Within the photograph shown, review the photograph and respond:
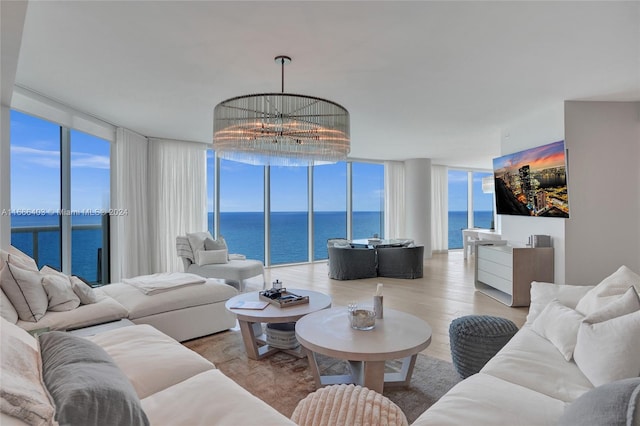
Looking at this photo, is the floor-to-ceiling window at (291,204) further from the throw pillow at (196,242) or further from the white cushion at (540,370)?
the white cushion at (540,370)

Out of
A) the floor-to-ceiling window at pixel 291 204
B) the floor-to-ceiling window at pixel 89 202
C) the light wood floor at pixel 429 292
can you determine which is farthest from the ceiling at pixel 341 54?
the floor-to-ceiling window at pixel 291 204

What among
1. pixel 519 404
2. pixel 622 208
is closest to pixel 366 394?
pixel 519 404

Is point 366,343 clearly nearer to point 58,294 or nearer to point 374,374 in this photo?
point 374,374

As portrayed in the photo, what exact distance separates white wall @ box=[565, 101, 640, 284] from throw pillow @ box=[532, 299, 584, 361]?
2.53 meters

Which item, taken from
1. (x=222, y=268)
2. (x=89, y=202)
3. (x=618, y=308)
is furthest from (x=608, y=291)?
(x=89, y=202)

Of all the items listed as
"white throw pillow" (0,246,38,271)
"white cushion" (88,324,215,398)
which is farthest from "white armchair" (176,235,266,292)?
"white cushion" (88,324,215,398)

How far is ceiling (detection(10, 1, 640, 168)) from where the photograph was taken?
2.16 meters

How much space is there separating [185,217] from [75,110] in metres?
2.50

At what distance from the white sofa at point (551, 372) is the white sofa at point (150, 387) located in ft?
2.51

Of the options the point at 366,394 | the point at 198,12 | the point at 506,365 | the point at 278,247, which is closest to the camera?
the point at 366,394

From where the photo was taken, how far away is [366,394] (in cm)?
152

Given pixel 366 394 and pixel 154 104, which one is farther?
pixel 154 104

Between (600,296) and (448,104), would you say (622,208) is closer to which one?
(448,104)

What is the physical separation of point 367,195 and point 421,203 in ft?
10.7
